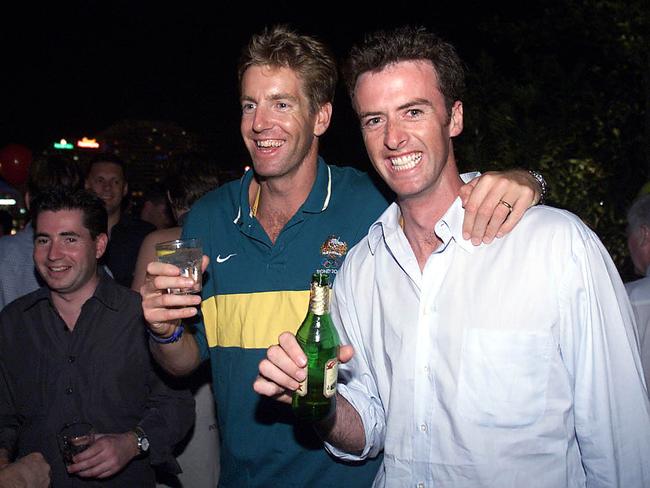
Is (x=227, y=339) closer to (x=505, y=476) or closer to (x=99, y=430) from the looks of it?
(x=99, y=430)

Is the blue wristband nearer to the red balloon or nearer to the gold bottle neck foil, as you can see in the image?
the gold bottle neck foil

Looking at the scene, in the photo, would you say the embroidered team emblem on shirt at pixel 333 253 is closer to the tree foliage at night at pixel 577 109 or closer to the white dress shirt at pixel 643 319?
the white dress shirt at pixel 643 319

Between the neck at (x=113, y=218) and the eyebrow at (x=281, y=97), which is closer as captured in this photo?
the eyebrow at (x=281, y=97)

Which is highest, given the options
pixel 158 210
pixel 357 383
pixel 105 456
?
pixel 158 210

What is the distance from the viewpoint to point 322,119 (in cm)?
301

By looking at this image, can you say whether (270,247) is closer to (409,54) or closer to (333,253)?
(333,253)

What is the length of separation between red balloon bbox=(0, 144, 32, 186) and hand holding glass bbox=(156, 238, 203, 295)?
336 inches

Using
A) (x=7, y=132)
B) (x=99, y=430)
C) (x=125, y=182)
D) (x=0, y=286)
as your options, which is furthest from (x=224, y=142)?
(x=99, y=430)

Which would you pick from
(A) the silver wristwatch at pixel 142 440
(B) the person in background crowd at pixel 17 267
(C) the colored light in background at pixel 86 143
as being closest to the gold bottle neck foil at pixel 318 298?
(A) the silver wristwatch at pixel 142 440

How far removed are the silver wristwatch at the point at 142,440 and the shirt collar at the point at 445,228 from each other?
183 centimetres

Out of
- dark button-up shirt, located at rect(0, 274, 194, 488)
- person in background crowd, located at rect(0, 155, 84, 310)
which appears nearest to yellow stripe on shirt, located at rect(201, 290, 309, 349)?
dark button-up shirt, located at rect(0, 274, 194, 488)

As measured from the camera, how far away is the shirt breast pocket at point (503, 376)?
1.95m

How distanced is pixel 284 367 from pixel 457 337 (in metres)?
0.69

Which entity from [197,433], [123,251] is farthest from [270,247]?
[123,251]
